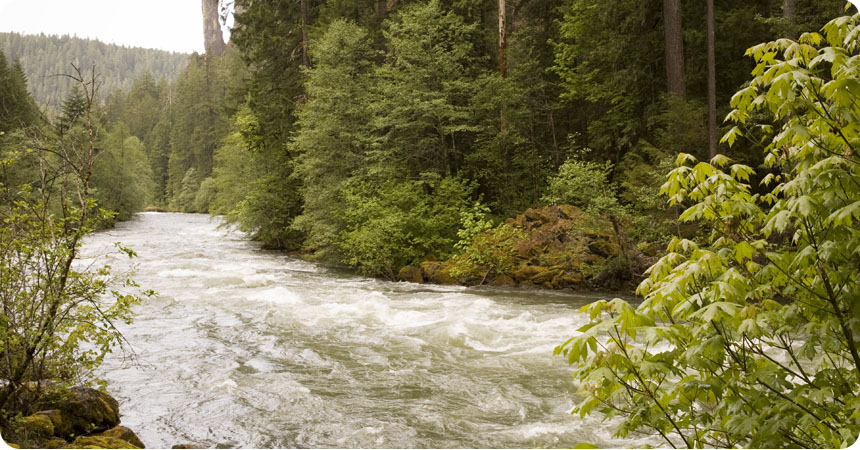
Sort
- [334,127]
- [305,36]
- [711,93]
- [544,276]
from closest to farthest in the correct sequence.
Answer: [711,93] < [544,276] < [334,127] < [305,36]

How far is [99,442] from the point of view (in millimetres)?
5047

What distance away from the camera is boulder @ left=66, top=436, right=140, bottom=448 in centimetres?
492

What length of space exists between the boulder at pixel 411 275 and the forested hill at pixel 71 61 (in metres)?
9.11

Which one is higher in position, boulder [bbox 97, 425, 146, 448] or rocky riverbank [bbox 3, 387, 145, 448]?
rocky riverbank [bbox 3, 387, 145, 448]

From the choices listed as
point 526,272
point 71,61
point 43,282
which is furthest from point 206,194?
point 43,282

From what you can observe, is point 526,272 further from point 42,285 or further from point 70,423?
point 42,285

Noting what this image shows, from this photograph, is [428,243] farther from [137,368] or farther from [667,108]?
[137,368]

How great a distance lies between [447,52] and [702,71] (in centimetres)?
834

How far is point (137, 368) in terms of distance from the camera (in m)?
8.15

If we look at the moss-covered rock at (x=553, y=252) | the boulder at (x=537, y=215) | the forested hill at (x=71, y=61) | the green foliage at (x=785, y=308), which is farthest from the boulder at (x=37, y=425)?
the boulder at (x=537, y=215)

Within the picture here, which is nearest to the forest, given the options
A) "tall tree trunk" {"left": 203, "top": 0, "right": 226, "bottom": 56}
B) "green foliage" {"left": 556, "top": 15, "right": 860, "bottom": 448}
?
"green foliage" {"left": 556, "top": 15, "right": 860, "bottom": 448}

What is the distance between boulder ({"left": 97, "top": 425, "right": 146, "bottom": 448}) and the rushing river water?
0.90 ft

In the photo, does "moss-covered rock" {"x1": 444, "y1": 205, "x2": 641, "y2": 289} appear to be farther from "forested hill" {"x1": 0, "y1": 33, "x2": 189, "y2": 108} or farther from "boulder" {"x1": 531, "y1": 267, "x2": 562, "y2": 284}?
"forested hill" {"x1": 0, "y1": 33, "x2": 189, "y2": 108}

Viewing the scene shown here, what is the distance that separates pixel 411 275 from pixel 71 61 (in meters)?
11.8
